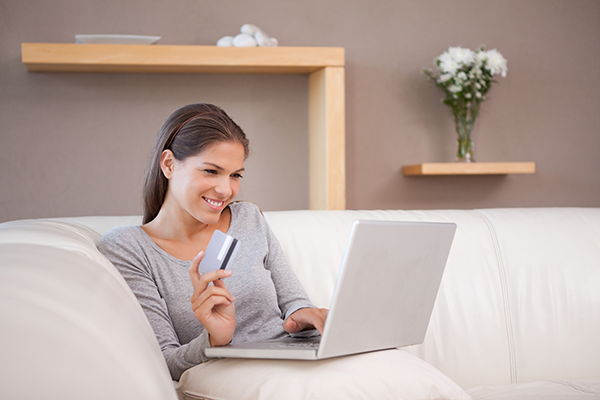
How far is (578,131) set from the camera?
3.11m

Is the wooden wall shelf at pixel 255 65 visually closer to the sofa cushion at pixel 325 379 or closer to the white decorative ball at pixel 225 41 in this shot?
the white decorative ball at pixel 225 41

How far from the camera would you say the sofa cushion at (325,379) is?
837 millimetres

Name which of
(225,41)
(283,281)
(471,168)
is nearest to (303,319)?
(283,281)

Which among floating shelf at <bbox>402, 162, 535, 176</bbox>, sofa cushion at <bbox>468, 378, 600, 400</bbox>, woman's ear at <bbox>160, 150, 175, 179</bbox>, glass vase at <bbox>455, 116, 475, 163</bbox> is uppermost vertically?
glass vase at <bbox>455, 116, 475, 163</bbox>

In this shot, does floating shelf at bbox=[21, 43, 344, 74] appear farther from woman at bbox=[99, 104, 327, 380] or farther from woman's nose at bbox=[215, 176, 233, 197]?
woman's nose at bbox=[215, 176, 233, 197]

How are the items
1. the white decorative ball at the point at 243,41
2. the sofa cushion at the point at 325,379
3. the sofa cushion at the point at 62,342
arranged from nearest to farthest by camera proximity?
the sofa cushion at the point at 62,342 < the sofa cushion at the point at 325,379 < the white decorative ball at the point at 243,41

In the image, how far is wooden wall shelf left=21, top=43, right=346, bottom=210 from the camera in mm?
2367

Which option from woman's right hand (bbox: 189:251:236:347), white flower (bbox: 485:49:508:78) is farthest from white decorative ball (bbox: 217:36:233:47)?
woman's right hand (bbox: 189:251:236:347)

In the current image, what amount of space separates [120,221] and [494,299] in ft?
3.79

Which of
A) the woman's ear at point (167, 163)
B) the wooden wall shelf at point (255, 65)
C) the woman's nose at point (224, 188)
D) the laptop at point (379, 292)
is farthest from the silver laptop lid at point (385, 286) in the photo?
the wooden wall shelf at point (255, 65)

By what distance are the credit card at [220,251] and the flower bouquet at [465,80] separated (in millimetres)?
2067

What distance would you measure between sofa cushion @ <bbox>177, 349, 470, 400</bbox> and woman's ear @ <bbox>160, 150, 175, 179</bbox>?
1.82 ft

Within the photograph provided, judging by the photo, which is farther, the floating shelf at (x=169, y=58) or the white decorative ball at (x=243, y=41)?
the white decorative ball at (x=243, y=41)

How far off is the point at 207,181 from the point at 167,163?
136mm
